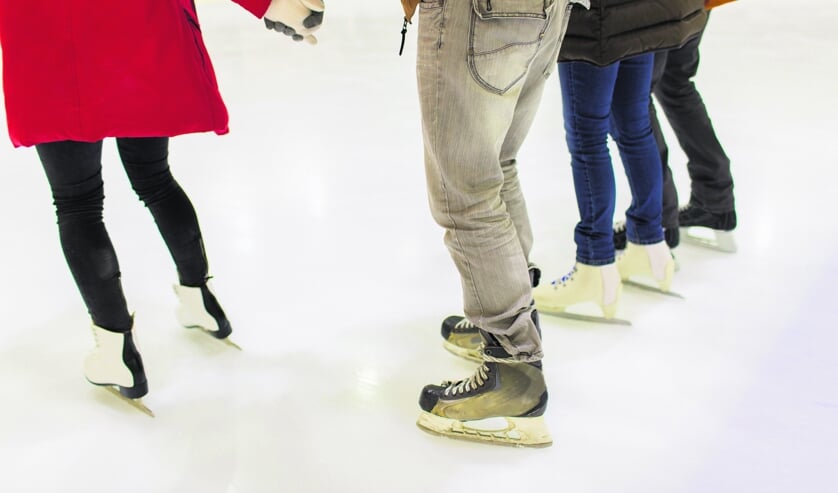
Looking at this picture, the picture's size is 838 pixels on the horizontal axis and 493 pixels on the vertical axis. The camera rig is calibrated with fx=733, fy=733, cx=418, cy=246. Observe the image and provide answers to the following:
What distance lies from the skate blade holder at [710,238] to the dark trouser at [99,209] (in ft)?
4.35

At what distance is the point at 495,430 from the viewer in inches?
50.3

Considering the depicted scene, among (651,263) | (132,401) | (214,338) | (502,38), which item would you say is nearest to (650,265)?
(651,263)

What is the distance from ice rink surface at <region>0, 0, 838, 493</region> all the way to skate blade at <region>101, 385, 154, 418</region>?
0.02 metres

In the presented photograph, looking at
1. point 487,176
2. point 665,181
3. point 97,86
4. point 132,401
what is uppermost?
point 97,86

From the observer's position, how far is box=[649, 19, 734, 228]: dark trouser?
6.04 feet

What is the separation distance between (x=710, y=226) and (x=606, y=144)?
22.0 inches

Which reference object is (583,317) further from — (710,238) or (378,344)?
(710,238)

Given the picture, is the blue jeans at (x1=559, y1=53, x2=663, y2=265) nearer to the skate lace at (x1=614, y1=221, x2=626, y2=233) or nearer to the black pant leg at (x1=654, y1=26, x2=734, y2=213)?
the skate lace at (x1=614, y1=221, x2=626, y2=233)

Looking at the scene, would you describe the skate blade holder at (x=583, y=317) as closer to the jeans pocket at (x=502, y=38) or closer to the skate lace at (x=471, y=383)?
the skate lace at (x=471, y=383)

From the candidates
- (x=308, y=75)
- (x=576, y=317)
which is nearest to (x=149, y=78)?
(x=576, y=317)

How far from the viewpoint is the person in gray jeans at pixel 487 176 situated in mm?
996

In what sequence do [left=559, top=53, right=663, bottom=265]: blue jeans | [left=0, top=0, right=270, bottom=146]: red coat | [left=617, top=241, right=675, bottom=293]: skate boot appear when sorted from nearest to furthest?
[left=0, top=0, right=270, bottom=146]: red coat, [left=559, top=53, right=663, bottom=265]: blue jeans, [left=617, top=241, right=675, bottom=293]: skate boot

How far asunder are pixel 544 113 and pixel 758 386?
6.89 ft

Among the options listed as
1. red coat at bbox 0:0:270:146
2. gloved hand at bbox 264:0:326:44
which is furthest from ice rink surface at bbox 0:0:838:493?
gloved hand at bbox 264:0:326:44
